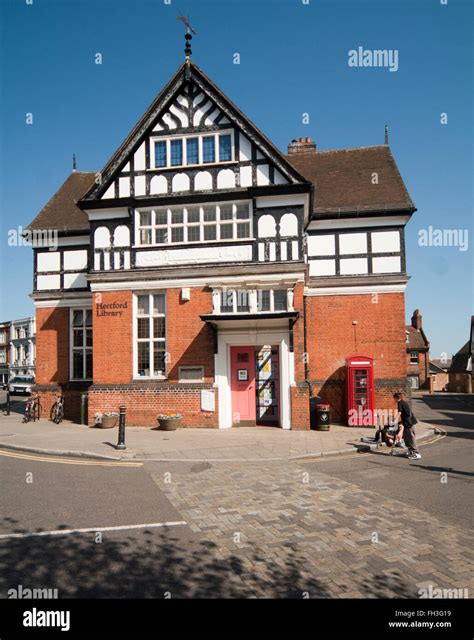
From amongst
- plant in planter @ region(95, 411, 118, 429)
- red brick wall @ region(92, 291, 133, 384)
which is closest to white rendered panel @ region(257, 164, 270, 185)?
red brick wall @ region(92, 291, 133, 384)

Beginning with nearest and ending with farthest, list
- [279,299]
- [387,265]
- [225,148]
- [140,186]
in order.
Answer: [279,299] → [225,148] → [140,186] → [387,265]

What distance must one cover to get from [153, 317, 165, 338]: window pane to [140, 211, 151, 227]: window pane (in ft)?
11.8

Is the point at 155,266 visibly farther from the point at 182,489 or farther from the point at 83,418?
the point at 182,489

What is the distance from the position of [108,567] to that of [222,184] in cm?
1363

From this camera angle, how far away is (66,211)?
21.2 meters

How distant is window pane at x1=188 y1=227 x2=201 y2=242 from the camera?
16342 millimetres

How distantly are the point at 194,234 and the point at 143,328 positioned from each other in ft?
13.0

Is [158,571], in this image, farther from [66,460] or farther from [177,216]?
[177,216]

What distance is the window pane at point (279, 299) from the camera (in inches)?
599

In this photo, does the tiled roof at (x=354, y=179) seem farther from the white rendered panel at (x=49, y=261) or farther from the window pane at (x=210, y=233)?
the white rendered panel at (x=49, y=261)

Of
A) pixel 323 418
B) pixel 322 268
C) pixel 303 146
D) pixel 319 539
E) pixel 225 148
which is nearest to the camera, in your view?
pixel 319 539

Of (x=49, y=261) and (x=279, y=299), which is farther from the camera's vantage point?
(x=49, y=261)

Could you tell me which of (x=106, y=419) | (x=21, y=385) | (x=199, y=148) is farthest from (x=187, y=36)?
(x=21, y=385)
